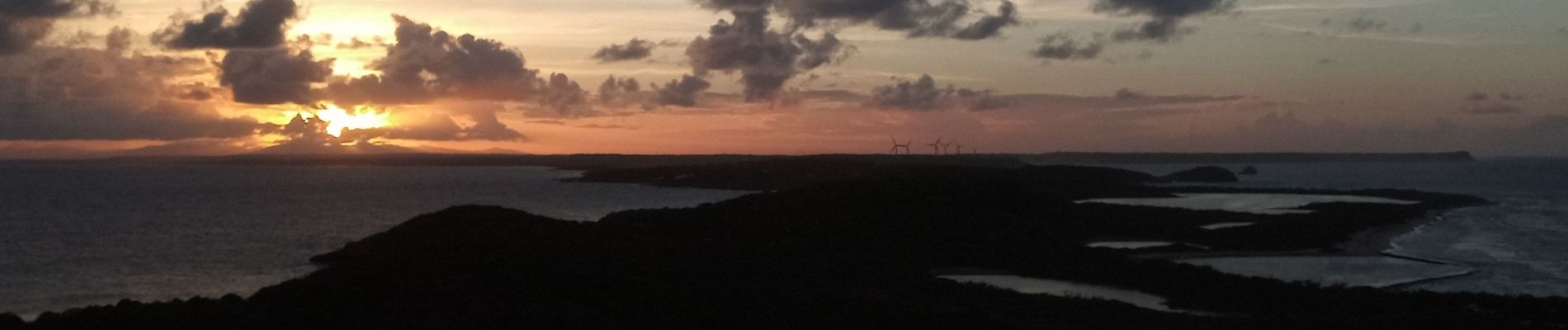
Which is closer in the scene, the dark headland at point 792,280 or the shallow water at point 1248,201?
the dark headland at point 792,280

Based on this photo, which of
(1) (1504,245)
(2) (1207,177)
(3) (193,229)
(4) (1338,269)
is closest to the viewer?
(4) (1338,269)

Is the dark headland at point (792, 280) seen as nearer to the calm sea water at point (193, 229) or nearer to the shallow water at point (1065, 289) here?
the shallow water at point (1065, 289)

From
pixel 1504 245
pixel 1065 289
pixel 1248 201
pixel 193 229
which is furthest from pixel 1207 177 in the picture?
pixel 1065 289

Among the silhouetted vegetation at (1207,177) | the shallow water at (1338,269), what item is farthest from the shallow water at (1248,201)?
the silhouetted vegetation at (1207,177)

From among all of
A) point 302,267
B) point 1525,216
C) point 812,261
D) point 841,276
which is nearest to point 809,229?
point 812,261

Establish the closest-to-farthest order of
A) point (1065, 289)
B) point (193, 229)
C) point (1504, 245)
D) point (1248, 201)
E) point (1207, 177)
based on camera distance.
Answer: point (1065, 289)
point (1504, 245)
point (193, 229)
point (1248, 201)
point (1207, 177)

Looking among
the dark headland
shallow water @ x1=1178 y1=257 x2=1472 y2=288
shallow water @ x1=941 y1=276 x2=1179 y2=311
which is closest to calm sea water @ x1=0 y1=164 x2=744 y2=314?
the dark headland

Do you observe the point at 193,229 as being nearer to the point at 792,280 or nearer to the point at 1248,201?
the point at 792,280

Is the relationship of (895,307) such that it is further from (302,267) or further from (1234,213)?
(1234,213)
